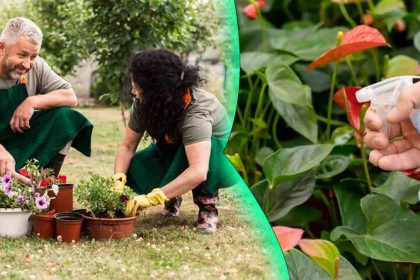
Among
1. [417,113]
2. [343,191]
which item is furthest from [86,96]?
[343,191]

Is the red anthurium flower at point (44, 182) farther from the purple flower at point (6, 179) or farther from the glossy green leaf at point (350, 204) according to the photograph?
the glossy green leaf at point (350, 204)

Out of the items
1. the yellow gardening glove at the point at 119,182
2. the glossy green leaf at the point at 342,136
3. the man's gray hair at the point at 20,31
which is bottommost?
the glossy green leaf at the point at 342,136

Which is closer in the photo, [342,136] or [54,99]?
[54,99]

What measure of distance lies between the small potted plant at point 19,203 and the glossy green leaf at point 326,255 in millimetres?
315

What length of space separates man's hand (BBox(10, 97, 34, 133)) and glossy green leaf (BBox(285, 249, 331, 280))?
1.10 ft

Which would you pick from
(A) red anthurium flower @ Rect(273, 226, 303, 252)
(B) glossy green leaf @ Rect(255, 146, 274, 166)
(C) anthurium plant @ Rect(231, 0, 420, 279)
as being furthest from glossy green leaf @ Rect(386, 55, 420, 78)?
(A) red anthurium flower @ Rect(273, 226, 303, 252)

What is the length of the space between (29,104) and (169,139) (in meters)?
0.13

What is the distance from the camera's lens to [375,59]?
1388 millimetres

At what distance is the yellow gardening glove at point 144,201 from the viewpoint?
707mm

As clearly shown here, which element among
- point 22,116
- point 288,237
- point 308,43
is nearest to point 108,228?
point 22,116

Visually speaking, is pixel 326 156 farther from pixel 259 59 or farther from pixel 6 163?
pixel 6 163

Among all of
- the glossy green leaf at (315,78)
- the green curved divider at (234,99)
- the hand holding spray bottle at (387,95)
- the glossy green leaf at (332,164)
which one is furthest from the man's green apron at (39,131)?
the glossy green leaf at (315,78)

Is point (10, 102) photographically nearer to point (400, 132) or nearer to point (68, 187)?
point (68, 187)

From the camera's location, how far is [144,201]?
713mm
